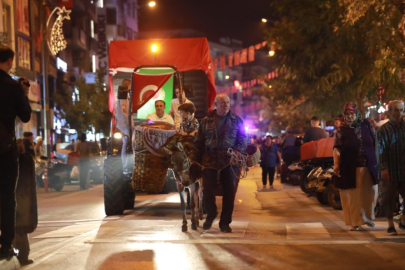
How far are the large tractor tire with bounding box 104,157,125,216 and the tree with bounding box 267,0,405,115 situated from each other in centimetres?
936

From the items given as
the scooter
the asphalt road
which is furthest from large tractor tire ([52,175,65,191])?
the scooter

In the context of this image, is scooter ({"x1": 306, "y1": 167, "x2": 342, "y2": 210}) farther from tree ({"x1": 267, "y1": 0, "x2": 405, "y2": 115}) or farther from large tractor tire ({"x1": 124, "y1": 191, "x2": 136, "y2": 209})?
tree ({"x1": 267, "y1": 0, "x2": 405, "y2": 115})

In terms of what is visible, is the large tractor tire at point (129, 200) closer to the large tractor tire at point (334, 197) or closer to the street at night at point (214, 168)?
the street at night at point (214, 168)

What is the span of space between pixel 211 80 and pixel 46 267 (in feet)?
31.6

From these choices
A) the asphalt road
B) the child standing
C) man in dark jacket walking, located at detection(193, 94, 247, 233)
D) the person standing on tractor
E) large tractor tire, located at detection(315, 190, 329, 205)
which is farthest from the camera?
the person standing on tractor

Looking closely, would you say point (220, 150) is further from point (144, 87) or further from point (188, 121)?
point (144, 87)

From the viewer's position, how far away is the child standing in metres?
10.9

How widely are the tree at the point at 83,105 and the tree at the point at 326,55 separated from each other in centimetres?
2743

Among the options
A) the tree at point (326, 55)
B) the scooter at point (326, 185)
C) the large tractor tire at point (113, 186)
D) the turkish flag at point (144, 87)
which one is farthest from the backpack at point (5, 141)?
the tree at point (326, 55)

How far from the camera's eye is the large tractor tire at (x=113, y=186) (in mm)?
13531

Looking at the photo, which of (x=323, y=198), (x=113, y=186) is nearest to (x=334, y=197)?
(x=323, y=198)

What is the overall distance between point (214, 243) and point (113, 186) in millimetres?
4799

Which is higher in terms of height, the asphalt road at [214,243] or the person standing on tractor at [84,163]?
the person standing on tractor at [84,163]

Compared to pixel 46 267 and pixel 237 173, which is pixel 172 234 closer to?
pixel 237 173
